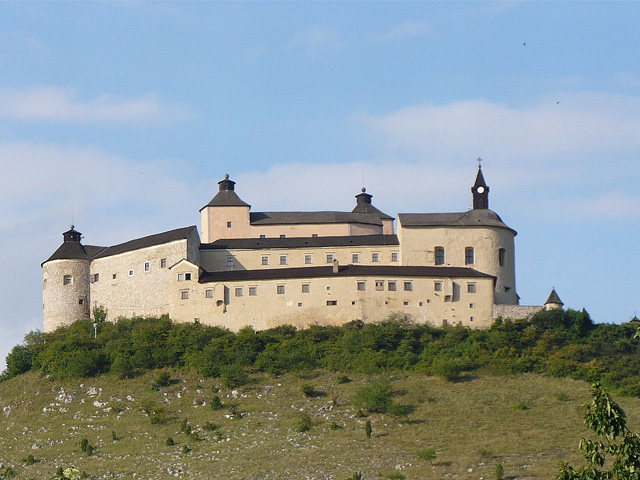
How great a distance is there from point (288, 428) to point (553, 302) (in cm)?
2483

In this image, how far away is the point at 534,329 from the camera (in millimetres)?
69312

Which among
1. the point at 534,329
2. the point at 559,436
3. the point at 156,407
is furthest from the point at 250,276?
the point at 559,436

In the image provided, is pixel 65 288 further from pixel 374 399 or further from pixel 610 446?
pixel 610 446

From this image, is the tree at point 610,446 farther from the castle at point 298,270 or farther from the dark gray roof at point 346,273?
the dark gray roof at point 346,273

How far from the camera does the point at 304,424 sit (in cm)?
5675

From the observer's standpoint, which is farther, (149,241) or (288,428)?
(149,241)

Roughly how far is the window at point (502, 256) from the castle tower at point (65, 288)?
30666mm

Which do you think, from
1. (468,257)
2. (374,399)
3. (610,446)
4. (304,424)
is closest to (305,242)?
(468,257)

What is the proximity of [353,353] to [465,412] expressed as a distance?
1003cm

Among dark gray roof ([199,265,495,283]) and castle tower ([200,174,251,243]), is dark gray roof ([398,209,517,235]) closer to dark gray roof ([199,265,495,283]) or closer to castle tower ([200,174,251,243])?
dark gray roof ([199,265,495,283])

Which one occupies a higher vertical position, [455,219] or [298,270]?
[455,219]

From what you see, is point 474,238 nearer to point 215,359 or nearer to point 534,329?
point 534,329

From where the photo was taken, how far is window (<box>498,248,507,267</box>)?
76.2 metres

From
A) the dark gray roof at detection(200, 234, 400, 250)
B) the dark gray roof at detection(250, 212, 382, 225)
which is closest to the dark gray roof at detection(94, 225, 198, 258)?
the dark gray roof at detection(200, 234, 400, 250)
